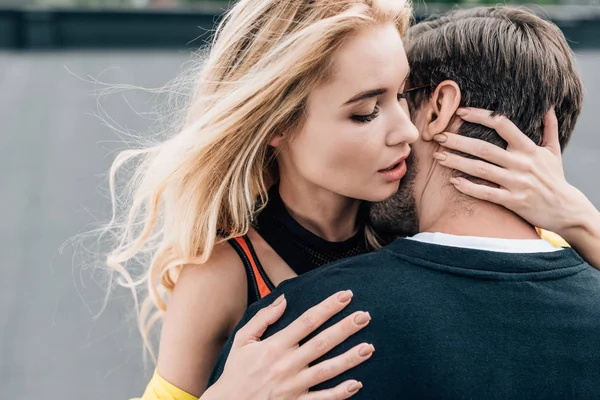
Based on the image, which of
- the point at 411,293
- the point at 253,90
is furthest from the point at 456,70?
the point at 411,293

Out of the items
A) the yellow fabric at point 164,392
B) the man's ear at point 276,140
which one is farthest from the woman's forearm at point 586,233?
the yellow fabric at point 164,392

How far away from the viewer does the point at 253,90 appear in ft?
5.74

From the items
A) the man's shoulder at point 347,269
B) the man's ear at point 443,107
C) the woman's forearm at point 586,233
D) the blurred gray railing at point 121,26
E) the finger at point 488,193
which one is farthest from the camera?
the blurred gray railing at point 121,26

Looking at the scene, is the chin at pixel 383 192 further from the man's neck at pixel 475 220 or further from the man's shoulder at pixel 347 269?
the man's shoulder at pixel 347 269

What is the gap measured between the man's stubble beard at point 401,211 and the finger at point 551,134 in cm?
30

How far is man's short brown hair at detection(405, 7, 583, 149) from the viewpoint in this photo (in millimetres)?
1623

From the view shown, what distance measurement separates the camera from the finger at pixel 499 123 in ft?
5.26

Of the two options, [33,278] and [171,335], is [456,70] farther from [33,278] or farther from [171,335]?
[33,278]

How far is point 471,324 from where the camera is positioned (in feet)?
4.37

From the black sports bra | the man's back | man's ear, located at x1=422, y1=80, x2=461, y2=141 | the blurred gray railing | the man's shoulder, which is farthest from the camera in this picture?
the blurred gray railing

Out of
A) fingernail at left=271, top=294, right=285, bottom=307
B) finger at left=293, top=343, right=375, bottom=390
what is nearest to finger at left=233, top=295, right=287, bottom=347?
fingernail at left=271, top=294, right=285, bottom=307

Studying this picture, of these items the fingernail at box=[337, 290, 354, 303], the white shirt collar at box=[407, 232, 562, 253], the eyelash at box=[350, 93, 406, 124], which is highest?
the eyelash at box=[350, 93, 406, 124]

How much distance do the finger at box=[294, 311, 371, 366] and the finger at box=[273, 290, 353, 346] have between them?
20 mm

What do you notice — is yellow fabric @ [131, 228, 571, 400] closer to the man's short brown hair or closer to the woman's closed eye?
the woman's closed eye
